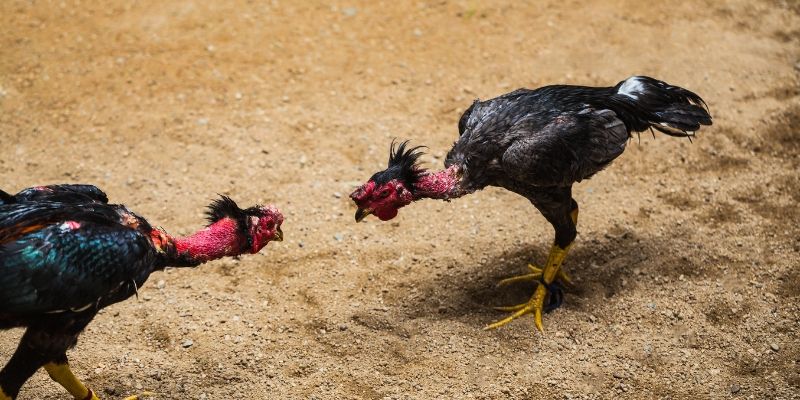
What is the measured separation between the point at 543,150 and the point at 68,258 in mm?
2964

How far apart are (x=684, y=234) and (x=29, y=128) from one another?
20.2 feet

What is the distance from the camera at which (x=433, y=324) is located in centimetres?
553

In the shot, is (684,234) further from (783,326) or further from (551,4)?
(551,4)

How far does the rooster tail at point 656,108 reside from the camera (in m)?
5.48

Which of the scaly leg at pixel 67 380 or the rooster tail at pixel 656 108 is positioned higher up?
the rooster tail at pixel 656 108

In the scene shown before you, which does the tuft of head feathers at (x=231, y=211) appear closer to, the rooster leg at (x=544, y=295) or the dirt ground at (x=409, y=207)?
the dirt ground at (x=409, y=207)

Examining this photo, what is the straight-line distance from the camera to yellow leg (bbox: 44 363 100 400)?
4.48 m

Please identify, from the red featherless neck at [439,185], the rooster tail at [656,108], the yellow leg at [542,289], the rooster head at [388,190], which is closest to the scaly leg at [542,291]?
the yellow leg at [542,289]

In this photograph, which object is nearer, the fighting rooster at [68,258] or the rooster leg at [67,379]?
the fighting rooster at [68,258]

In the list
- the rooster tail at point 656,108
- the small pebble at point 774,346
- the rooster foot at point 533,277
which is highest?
the rooster tail at point 656,108

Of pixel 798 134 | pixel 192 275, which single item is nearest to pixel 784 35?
pixel 798 134

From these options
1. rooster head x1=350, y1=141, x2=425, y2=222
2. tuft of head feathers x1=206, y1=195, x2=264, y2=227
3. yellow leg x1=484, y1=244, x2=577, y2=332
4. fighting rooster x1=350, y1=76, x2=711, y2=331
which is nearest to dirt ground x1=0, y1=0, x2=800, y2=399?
yellow leg x1=484, y1=244, x2=577, y2=332

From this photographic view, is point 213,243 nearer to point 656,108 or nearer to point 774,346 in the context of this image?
point 656,108

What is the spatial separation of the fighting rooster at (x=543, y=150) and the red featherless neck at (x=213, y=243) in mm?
888
